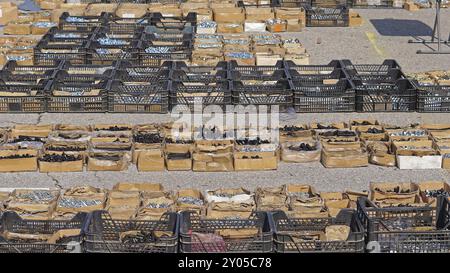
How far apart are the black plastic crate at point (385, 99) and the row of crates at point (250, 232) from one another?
5.44 m

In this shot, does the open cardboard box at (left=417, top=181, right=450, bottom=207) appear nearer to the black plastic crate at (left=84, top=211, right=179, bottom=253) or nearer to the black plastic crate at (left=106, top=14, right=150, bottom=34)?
the black plastic crate at (left=84, top=211, right=179, bottom=253)

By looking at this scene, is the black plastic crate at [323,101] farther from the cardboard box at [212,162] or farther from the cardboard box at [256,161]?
the cardboard box at [212,162]

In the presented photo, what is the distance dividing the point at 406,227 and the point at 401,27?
41.5 feet

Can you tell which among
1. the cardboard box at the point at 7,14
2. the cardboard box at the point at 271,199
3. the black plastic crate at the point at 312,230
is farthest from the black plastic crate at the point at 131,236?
the cardboard box at the point at 7,14

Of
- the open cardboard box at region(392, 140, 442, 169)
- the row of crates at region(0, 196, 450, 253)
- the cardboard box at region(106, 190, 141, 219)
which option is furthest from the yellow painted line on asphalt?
the row of crates at region(0, 196, 450, 253)

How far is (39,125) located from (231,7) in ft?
28.3

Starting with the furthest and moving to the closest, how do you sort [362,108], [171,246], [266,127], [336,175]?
[362,108]
[266,127]
[336,175]
[171,246]

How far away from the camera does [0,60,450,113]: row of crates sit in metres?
14.7

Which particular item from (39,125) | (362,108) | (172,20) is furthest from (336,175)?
(172,20)

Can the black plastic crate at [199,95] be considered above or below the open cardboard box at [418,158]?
above

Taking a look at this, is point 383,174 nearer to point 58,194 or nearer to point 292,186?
point 292,186

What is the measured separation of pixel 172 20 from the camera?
67.6 ft

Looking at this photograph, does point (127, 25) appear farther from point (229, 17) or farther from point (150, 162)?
point (150, 162)

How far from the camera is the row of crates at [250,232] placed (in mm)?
8656
